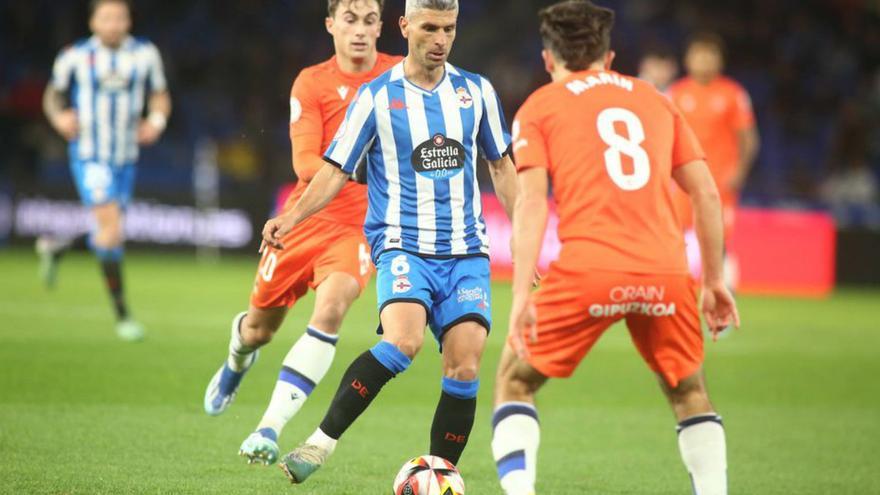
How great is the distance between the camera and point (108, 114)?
1120 cm

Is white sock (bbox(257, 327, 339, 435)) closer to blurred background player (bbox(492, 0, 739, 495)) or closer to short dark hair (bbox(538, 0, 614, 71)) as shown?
blurred background player (bbox(492, 0, 739, 495))

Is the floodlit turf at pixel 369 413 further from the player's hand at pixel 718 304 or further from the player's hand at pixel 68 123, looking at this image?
the player's hand at pixel 68 123

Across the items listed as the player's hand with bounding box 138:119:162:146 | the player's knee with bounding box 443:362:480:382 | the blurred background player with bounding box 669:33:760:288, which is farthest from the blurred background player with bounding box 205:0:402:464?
the blurred background player with bounding box 669:33:760:288

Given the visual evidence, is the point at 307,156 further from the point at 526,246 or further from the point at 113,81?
the point at 113,81

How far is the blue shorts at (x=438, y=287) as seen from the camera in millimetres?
5543

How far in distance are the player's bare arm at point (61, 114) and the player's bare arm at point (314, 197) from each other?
5857mm

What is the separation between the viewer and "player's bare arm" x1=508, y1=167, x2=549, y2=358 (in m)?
4.56

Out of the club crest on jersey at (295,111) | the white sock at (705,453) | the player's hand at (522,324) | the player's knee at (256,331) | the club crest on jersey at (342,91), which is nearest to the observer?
the player's hand at (522,324)

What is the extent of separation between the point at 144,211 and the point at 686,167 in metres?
15.8

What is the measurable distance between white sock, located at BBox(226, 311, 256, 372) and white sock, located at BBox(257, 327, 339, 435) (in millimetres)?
919

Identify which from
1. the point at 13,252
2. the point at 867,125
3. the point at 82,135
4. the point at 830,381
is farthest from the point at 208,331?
the point at 867,125

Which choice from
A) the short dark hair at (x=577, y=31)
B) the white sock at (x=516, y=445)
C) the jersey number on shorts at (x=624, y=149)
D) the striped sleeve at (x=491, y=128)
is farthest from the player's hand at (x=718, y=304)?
the striped sleeve at (x=491, y=128)

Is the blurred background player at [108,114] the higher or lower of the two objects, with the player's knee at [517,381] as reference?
higher

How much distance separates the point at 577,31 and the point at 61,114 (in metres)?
7.41
